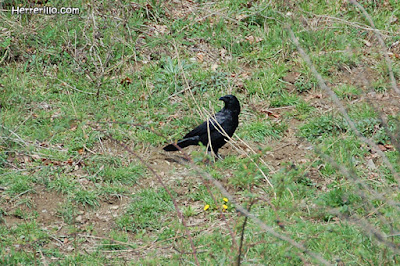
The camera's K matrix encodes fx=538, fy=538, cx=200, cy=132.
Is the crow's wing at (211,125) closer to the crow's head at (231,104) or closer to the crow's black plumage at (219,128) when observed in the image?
the crow's black plumage at (219,128)

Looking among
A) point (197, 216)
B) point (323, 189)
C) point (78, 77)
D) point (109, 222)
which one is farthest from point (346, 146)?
point (78, 77)

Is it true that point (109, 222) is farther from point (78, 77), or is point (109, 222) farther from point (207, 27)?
point (207, 27)

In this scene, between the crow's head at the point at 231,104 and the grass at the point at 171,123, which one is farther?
the crow's head at the point at 231,104

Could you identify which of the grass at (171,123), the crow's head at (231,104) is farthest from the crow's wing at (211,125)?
the grass at (171,123)

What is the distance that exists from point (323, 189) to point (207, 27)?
3775 mm

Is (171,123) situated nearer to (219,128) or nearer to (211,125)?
(211,125)

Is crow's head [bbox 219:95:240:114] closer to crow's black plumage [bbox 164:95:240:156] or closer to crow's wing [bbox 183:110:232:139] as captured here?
crow's black plumage [bbox 164:95:240:156]

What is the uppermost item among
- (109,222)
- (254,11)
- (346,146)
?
(254,11)

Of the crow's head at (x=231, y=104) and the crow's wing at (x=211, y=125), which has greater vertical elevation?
the crow's head at (x=231, y=104)

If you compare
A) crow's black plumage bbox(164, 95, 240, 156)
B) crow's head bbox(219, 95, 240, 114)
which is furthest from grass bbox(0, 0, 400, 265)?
crow's head bbox(219, 95, 240, 114)

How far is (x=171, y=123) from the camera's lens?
726cm

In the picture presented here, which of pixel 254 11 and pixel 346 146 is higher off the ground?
pixel 254 11

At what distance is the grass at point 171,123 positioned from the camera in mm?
5059

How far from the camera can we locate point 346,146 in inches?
247
